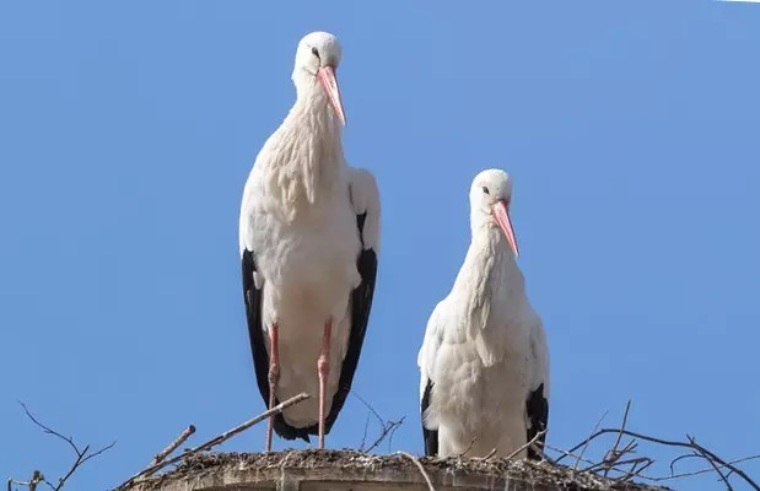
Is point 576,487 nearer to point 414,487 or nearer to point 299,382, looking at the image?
point 414,487

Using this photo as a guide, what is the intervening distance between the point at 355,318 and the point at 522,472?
218 cm

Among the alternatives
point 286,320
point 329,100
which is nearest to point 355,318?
point 286,320

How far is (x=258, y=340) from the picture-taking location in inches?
369

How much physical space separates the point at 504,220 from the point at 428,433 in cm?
104

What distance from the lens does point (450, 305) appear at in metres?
9.28

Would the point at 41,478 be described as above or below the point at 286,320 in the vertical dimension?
below

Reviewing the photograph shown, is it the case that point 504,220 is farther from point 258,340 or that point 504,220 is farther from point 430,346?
point 258,340

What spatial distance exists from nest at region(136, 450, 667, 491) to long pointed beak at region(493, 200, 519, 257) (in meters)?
2.21

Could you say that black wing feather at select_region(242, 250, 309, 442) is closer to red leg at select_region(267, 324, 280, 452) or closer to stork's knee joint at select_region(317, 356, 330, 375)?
red leg at select_region(267, 324, 280, 452)

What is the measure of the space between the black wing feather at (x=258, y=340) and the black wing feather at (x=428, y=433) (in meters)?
0.60

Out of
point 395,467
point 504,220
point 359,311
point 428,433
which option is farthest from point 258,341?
point 395,467

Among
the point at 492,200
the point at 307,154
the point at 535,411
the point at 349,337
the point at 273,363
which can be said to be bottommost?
the point at 535,411

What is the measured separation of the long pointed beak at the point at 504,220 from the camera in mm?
9351

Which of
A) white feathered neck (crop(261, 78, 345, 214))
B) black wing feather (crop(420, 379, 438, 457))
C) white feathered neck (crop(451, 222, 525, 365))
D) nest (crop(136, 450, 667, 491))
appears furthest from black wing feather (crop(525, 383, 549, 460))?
nest (crop(136, 450, 667, 491))
